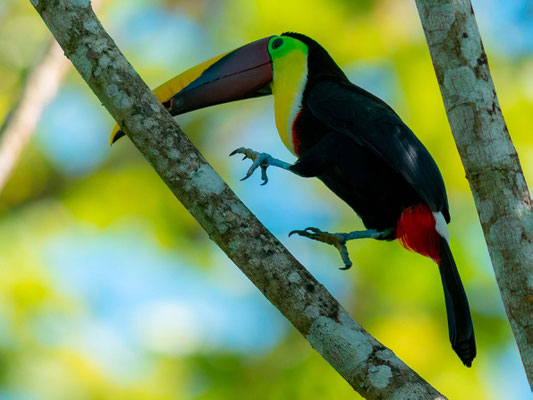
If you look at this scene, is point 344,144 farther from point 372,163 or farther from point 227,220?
point 227,220

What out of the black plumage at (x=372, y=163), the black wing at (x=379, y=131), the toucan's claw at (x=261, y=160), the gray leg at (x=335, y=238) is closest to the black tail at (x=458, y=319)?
the black plumage at (x=372, y=163)

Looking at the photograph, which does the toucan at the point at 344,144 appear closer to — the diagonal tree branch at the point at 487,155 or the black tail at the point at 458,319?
the black tail at the point at 458,319

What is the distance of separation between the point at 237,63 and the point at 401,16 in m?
2.61

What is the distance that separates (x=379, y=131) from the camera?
299 cm

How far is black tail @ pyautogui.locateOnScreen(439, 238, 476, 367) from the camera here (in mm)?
2791

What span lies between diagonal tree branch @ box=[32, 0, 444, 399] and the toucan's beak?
93 centimetres

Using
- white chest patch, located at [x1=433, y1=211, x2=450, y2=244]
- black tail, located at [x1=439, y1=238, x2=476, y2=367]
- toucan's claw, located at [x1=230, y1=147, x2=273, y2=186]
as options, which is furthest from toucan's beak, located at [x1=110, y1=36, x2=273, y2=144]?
black tail, located at [x1=439, y1=238, x2=476, y2=367]

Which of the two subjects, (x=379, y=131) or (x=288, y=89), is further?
(x=288, y=89)

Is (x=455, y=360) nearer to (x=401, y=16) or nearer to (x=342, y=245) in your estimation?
(x=342, y=245)

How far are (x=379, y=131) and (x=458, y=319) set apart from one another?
0.81 metres

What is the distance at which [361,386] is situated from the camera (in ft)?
6.70

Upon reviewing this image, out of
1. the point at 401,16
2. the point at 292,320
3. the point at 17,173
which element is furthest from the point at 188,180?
the point at 401,16

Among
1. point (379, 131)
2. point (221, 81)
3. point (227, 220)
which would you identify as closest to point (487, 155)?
point (227, 220)

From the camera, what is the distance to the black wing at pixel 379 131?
2859mm
